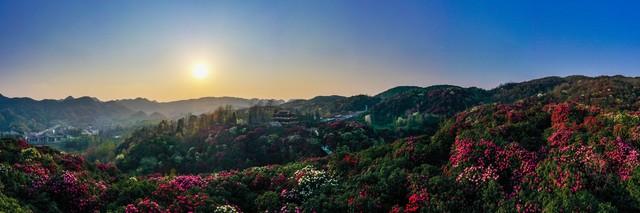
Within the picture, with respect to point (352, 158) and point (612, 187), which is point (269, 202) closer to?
point (352, 158)

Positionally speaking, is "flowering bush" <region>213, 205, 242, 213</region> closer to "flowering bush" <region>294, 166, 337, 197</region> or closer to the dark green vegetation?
the dark green vegetation

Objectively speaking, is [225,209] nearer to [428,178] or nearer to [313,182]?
[313,182]

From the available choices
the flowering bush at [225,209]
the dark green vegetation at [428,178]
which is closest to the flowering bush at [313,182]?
the dark green vegetation at [428,178]

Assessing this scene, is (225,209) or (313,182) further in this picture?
(313,182)

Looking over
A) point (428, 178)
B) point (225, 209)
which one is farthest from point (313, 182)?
point (428, 178)

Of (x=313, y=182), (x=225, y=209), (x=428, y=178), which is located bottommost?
(x=225, y=209)

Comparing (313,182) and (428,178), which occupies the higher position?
(428,178)

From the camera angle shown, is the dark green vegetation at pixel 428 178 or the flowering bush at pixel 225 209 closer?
the dark green vegetation at pixel 428 178

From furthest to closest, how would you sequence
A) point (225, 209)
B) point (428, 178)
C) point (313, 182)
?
point (313, 182) < point (225, 209) < point (428, 178)

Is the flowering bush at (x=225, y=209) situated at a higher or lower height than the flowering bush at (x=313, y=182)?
lower

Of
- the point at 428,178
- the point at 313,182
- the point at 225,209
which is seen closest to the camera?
the point at 428,178

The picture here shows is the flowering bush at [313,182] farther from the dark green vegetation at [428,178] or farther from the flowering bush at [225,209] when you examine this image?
the flowering bush at [225,209]
